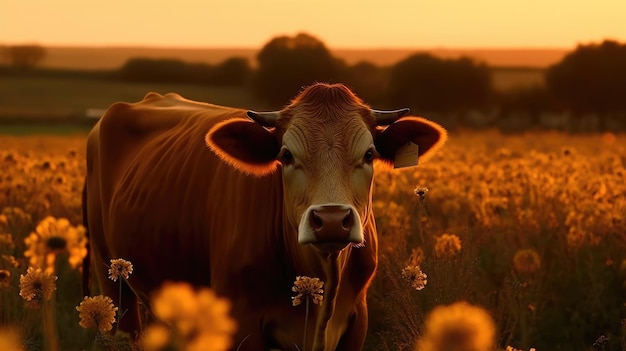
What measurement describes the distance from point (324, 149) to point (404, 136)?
24.3 inches

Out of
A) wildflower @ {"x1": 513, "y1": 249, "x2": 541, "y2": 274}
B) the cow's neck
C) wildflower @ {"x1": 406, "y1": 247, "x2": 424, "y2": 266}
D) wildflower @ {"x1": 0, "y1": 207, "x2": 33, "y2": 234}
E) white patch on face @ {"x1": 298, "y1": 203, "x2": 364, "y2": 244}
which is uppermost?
white patch on face @ {"x1": 298, "y1": 203, "x2": 364, "y2": 244}

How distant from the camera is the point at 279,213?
5320mm

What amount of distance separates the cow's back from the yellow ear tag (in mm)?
643

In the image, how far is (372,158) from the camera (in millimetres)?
4988

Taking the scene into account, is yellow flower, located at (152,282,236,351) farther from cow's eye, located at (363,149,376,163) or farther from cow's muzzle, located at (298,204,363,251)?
cow's eye, located at (363,149,376,163)

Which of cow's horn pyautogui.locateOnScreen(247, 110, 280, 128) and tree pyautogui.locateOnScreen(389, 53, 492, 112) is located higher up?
cow's horn pyautogui.locateOnScreen(247, 110, 280, 128)

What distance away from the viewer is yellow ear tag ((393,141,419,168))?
520 cm

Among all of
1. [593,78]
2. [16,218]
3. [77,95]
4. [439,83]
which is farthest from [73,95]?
[16,218]

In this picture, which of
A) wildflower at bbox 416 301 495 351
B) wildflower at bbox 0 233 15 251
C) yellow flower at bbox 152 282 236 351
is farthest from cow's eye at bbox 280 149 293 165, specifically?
wildflower at bbox 0 233 15 251

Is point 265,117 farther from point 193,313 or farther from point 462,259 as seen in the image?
point 193,313

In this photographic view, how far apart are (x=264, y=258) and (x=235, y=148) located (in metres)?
0.58

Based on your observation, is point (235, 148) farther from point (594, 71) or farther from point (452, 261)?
point (594, 71)

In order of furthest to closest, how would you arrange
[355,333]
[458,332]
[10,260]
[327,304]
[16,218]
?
[16,218] → [10,260] → [355,333] → [327,304] → [458,332]

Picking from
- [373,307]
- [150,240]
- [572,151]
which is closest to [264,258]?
[150,240]
